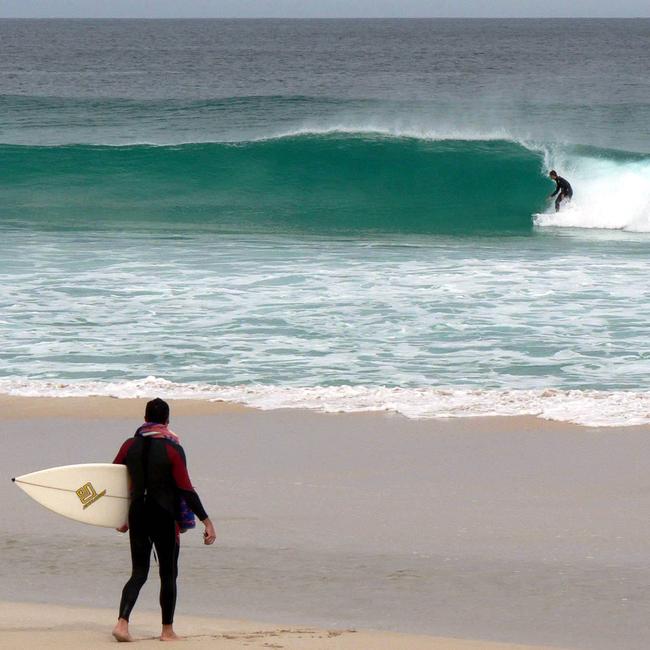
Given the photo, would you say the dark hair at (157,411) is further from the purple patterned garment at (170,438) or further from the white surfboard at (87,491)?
the white surfboard at (87,491)

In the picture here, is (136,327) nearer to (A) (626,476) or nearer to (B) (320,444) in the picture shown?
(B) (320,444)

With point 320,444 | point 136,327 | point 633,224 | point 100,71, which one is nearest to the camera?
point 320,444

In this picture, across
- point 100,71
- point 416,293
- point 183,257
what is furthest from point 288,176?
point 100,71

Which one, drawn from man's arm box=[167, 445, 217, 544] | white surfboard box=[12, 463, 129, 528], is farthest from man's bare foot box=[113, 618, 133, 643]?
man's arm box=[167, 445, 217, 544]

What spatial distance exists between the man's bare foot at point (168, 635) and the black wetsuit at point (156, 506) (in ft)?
0.06

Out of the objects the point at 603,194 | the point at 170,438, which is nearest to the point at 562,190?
the point at 603,194

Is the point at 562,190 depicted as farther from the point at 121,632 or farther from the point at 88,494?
the point at 121,632

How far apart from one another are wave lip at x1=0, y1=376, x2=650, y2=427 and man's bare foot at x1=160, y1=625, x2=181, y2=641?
3.62 meters

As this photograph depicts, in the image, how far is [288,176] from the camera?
83.1 feet

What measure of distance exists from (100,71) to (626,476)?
6204cm

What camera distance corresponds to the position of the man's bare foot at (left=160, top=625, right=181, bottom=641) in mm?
4293

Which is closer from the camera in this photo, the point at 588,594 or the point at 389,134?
the point at 588,594

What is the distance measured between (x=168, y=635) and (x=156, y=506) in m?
0.47

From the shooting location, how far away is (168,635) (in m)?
4.30
